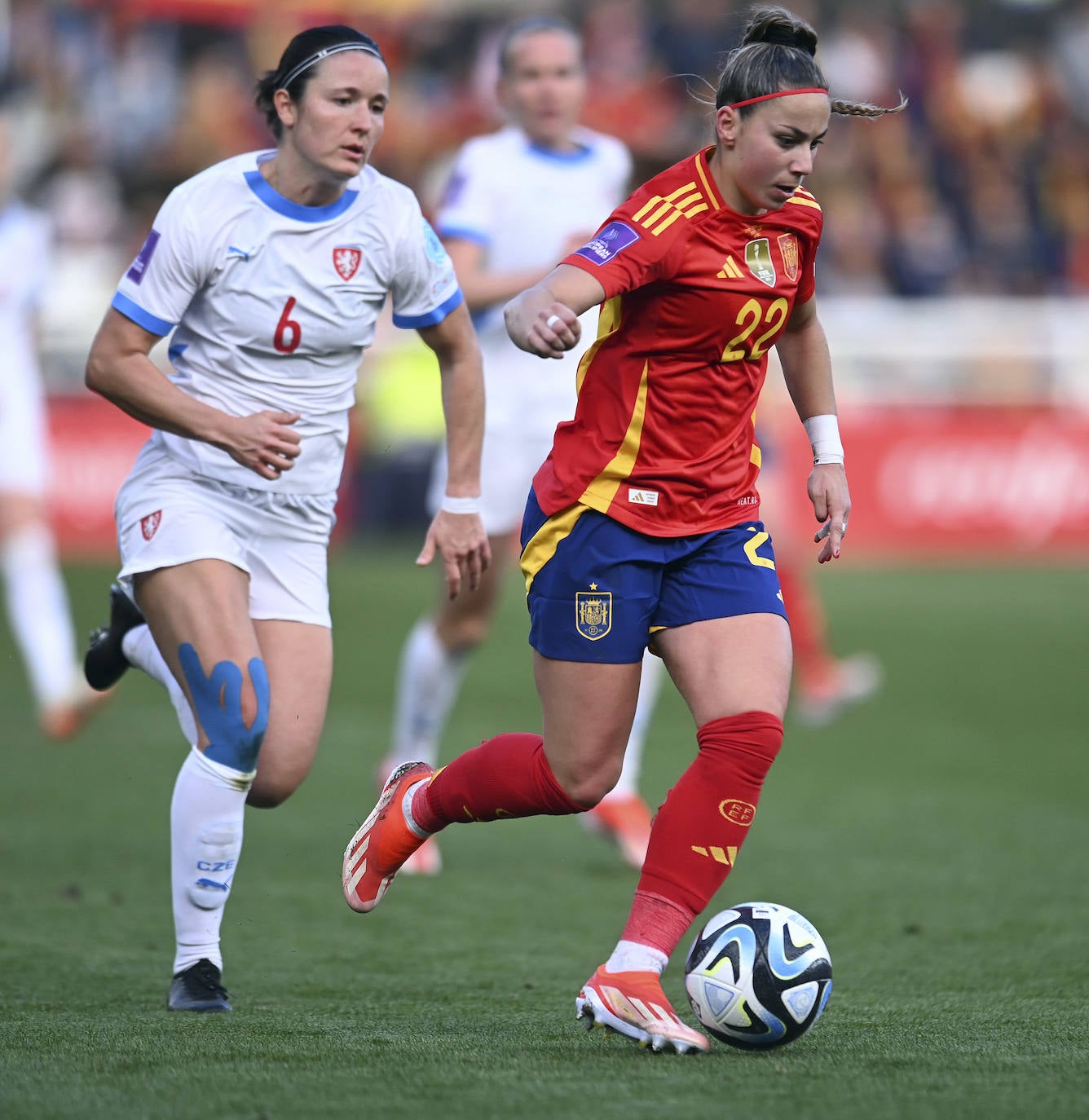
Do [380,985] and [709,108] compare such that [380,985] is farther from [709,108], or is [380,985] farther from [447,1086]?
[709,108]

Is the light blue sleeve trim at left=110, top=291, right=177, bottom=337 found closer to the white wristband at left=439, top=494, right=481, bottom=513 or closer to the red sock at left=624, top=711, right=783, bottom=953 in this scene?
the white wristband at left=439, top=494, right=481, bottom=513

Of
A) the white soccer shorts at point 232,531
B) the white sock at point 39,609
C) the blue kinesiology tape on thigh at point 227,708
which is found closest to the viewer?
the blue kinesiology tape on thigh at point 227,708

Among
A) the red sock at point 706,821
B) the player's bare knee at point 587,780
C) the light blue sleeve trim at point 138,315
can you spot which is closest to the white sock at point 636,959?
the red sock at point 706,821

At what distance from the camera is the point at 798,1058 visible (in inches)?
152

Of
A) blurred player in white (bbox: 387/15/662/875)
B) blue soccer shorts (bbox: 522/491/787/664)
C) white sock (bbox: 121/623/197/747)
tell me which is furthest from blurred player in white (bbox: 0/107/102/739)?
blue soccer shorts (bbox: 522/491/787/664)

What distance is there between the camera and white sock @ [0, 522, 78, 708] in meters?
8.43

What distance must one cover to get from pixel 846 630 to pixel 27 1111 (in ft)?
32.0

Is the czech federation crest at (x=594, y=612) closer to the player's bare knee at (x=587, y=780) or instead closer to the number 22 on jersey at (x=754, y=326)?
the player's bare knee at (x=587, y=780)

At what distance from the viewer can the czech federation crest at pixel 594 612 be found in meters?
4.18

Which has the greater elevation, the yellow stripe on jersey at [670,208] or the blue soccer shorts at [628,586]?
the yellow stripe on jersey at [670,208]

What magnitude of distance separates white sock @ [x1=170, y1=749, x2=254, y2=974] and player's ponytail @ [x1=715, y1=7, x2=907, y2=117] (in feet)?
6.48

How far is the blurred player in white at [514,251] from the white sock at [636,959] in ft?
8.01

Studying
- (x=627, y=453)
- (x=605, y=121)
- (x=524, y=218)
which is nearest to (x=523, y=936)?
(x=627, y=453)

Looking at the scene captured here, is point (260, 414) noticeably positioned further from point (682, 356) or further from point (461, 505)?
point (682, 356)
